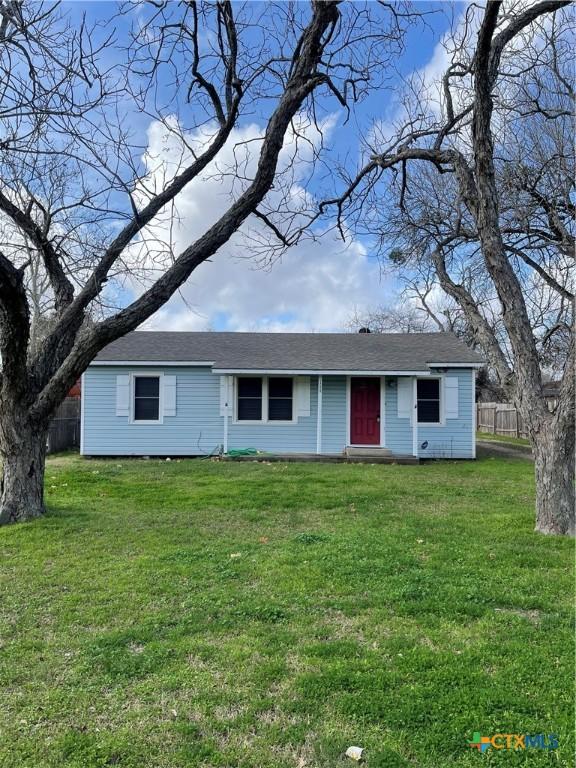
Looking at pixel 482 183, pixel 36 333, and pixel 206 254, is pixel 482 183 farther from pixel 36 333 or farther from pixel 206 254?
pixel 36 333

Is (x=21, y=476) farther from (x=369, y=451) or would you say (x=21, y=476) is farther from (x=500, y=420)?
(x=500, y=420)

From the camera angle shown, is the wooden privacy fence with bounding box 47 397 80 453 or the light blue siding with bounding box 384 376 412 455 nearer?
the light blue siding with bounding box 384 376 412 455

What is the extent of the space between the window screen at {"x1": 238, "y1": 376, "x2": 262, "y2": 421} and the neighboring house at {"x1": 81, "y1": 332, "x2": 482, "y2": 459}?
3 centimetres

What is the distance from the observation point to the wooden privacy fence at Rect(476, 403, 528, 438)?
21639 millimetres

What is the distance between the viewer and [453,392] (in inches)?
537

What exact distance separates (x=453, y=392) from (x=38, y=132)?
11558 millimetres

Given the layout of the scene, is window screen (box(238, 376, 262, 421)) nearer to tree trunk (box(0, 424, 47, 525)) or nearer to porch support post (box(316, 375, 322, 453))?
porch support post (box(316, 375, 322, 453))

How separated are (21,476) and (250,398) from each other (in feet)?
26.6

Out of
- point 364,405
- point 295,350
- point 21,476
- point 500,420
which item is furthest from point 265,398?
point 500,420

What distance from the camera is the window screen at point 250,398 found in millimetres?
14000

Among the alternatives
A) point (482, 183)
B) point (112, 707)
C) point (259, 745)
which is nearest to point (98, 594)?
point (112, 707)

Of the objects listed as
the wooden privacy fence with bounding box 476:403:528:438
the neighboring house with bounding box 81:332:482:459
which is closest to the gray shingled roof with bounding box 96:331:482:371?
the neighboring house with bounding box 81:332:482:459

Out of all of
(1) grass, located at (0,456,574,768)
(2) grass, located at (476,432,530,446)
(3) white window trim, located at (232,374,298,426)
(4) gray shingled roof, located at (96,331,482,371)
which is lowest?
(1) grass, located at (0,456,574,768)

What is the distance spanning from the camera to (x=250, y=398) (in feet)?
46.0
